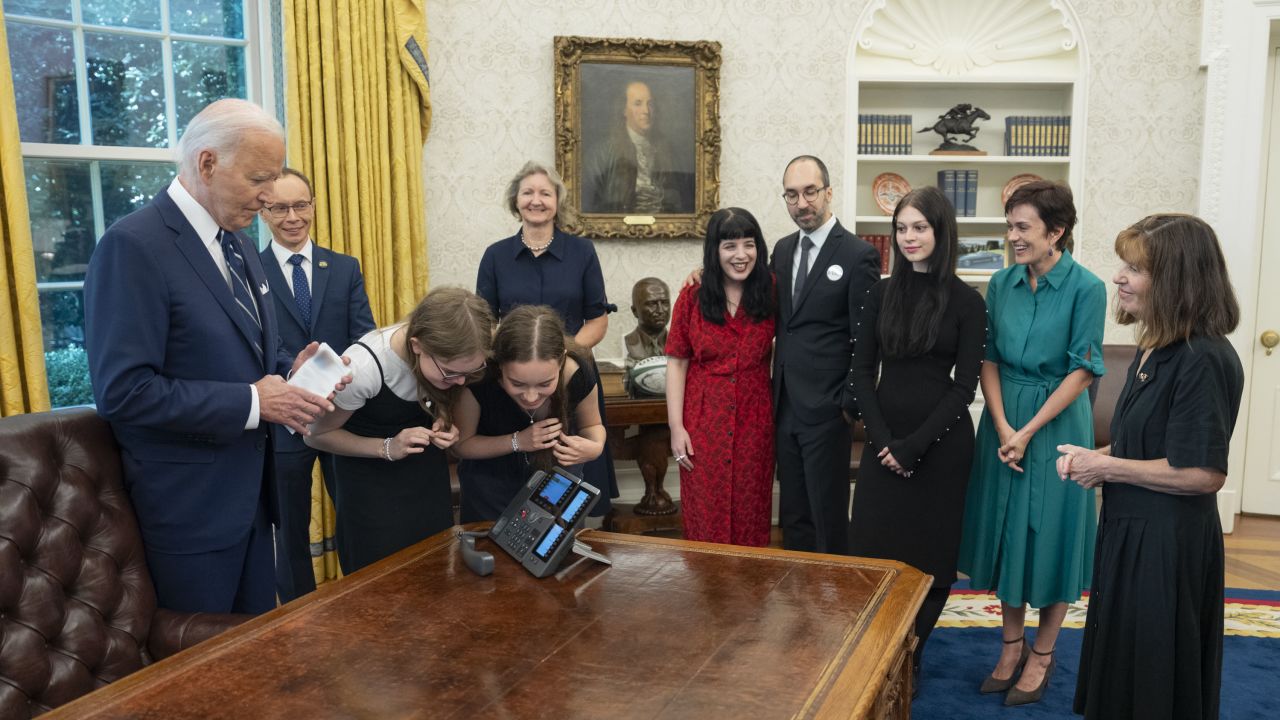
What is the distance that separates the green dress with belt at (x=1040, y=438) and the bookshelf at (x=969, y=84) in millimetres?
2023

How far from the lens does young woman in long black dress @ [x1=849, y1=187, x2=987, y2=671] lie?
2.64 meters

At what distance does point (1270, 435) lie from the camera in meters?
4.95

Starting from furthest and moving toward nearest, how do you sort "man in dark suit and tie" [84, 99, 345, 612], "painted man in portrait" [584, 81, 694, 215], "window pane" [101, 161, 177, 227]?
"painted man in portrait" [584, 81, 694, 215], "window pane" [101, 161, 177, 227], "man in dark suit and tie" [84, 99, 345, 612]

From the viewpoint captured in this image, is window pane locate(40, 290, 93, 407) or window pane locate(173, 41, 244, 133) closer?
window pane locate(40, 290, 93, 407)

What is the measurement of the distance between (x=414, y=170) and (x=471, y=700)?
131 inches

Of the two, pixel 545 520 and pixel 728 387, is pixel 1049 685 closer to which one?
pixel 728 387

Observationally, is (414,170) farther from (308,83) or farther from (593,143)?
(593,143)

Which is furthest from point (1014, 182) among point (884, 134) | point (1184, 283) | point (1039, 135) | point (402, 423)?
point (402, 423)

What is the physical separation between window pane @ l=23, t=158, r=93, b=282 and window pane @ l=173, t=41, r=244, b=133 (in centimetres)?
47

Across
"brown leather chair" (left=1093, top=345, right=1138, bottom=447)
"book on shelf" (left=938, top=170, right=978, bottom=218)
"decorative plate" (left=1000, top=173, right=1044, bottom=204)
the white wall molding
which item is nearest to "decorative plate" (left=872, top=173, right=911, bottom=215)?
"book on shelf" (left=938, top=170, right=978, bottom=218)

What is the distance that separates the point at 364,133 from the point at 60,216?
1.22 metres

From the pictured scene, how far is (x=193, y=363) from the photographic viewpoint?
6.31 ft

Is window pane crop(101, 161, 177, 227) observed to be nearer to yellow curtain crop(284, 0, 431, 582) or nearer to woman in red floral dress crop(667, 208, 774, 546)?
yellow curtain crop(284, 0, 431, 582)

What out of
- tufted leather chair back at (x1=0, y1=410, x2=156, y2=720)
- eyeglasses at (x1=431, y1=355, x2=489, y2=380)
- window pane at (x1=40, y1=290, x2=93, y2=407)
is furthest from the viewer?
window pane at (x1=40, y1=290, x2=93, y2=407)
